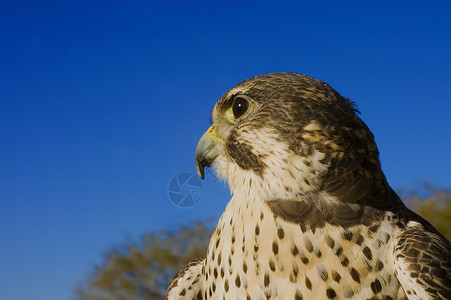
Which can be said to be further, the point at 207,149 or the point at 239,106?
the point at 207,149

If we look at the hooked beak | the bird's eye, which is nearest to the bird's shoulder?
the hooked beak

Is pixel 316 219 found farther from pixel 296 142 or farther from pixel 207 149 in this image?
pixel 207 149

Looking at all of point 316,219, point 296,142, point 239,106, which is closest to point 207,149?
point 239,106

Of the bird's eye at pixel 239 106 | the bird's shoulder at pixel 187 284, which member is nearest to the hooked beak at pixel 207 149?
the bird's eye at pixel 239 106

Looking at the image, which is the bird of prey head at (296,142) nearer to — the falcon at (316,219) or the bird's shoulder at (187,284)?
the falcon at (316,219)

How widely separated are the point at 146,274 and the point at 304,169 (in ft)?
78.2

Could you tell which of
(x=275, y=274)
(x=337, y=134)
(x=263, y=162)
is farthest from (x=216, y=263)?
(x=337, y=134)

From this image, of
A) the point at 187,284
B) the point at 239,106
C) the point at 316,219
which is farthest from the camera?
the point at 187,284

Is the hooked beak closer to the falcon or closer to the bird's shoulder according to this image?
the falcon

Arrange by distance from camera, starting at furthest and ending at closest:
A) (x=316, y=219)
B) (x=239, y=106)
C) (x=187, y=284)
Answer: (x=187, y=284), (x=239, y=106), (x=316, y=219)

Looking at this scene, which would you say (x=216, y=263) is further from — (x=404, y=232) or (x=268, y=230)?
(x=404, y=232)

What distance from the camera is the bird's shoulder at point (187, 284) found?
4.20 m

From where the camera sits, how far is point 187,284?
167 inches

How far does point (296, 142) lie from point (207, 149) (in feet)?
3.04
